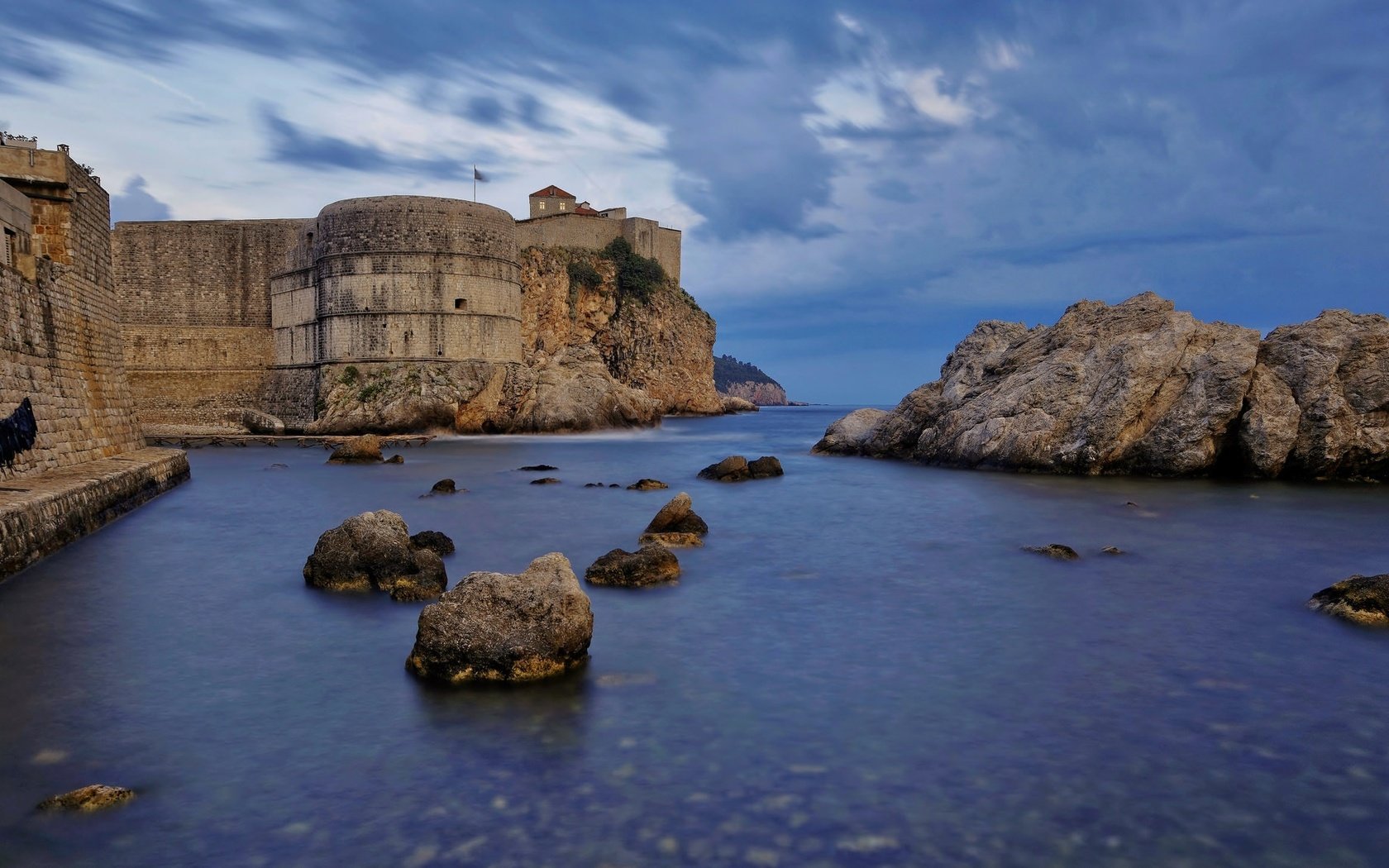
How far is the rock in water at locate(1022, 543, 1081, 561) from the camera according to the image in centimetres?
916

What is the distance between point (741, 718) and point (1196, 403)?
13981mm

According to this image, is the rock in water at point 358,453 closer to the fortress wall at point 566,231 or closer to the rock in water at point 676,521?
the rock in water at point 676,521

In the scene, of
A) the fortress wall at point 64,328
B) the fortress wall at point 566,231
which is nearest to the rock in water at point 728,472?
the fortress wall at point 64,328

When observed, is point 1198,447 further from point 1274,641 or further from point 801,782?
point 801,782

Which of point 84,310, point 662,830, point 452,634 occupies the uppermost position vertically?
point 84,310

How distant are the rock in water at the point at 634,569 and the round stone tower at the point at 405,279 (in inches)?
865

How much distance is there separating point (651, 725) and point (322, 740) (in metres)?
1.54

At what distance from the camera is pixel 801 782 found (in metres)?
4.02

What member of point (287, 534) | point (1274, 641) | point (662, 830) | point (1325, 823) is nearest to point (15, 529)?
point (287, 534)

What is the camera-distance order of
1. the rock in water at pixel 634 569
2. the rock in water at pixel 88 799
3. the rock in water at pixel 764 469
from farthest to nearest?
the rock in water at pixel 764 469 < the rock in water at pixel 634 569 < the rock in water at pixel 88 799

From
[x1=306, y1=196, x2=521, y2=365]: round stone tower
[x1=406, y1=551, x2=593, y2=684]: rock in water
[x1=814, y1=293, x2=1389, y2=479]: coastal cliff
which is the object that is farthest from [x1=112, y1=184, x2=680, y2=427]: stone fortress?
[x1=406, y1=551, x2=593, y2=684]: rock in water

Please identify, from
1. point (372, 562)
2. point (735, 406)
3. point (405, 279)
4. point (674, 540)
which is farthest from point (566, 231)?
point (372, 562)

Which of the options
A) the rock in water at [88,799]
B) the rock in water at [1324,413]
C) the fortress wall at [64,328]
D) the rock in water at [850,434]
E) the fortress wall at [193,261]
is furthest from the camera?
the fortress wall at [193,261]

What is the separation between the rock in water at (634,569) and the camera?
7.84m
